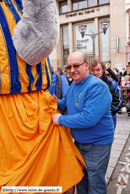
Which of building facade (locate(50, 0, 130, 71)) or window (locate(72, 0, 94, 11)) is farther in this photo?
window (locate(72, 0, 94, 11))

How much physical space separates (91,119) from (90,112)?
66mm

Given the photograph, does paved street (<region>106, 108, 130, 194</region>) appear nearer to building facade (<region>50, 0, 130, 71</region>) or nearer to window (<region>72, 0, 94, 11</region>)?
building facade (<region>50, 0, 130, 71</region>)

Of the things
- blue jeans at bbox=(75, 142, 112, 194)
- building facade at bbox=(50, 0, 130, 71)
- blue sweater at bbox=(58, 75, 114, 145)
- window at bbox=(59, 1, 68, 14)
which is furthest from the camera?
window at bbox=(59, 1, 68, 14)

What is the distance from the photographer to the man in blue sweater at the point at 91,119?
1.70m

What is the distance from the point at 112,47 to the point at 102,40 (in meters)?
2.20

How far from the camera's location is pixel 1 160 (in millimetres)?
1582

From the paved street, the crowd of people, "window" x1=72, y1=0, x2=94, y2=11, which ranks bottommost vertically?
the paved street

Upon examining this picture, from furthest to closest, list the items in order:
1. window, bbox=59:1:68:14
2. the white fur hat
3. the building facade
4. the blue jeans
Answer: window, bbox=59:1:68:14
the building facade
the blue jeans
the white fur hat

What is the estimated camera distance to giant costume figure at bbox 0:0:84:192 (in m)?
1.58

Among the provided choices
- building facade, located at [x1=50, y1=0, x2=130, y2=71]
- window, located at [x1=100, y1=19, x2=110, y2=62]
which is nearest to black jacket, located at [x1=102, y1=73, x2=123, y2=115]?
building facade, located at [x1=50, y1=0, x2=130, y2=71]

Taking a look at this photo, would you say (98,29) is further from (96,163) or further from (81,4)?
(96,163)

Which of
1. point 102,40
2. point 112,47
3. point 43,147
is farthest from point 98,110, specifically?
point 102,40

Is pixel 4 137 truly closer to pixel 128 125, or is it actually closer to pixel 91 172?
pixel 91 172

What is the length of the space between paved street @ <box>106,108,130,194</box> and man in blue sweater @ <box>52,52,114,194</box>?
86cm
